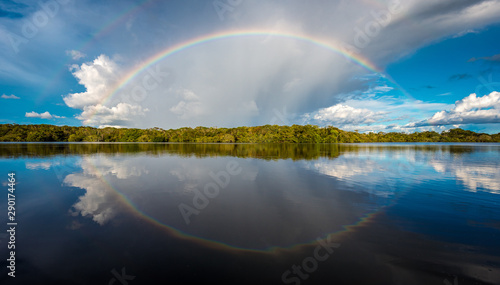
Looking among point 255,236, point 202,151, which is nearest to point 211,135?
point 202,151

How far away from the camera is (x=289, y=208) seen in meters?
10.4

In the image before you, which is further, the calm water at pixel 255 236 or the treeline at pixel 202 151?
the treeline at pixel 202 151

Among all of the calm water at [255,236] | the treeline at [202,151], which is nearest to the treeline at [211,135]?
the treeline at [202,151]

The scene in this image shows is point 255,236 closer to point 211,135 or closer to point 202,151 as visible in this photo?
point 202,151

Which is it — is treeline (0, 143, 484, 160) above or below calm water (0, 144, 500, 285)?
above

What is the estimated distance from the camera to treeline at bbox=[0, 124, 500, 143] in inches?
5807

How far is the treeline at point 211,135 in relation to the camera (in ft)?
484

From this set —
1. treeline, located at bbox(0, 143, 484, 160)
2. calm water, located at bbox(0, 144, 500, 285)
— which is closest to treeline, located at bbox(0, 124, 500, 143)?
treeline, located at bbox(0, 143, 484, 160)

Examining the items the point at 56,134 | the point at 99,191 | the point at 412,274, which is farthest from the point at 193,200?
the point at 56,134

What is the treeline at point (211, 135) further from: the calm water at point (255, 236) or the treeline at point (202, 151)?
the calm water at point (255, 236)

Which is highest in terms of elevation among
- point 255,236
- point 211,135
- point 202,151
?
point 211,135

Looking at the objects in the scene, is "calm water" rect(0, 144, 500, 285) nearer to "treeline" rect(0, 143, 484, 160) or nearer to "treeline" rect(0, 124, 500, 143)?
"treeline" rect(0, 143, 484, 160)

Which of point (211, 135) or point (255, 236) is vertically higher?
point (211, 135)

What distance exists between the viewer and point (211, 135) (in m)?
166
